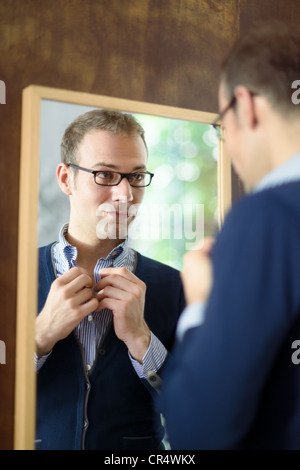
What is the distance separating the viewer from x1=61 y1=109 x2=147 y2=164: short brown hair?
3.55 ft

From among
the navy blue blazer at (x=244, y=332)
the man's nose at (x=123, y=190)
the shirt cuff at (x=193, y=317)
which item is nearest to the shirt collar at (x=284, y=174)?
the navy blue blazer at (x=244, y=332)

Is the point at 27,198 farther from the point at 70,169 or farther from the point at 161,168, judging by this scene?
the point at 161,168

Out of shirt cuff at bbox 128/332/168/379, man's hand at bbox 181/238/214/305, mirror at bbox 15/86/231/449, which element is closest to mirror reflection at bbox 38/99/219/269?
mirror at bbox 15/86/231/449

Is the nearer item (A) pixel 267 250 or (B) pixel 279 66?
(A) pixel 267 250

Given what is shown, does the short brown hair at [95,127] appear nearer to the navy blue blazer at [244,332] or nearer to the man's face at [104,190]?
the man's face at [104,190]

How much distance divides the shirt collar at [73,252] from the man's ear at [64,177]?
0.24 feet

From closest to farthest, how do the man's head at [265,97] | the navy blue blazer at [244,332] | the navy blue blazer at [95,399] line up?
the navy blue blazer at [244,332]
the man's head at [265,97]
the navy blue blazer at [95,399]

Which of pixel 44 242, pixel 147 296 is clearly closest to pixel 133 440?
pixel 147 296

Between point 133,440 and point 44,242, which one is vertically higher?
point 44,242

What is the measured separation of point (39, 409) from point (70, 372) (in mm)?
90

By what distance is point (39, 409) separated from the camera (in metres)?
1.03

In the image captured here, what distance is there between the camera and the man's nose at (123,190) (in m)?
1.11
